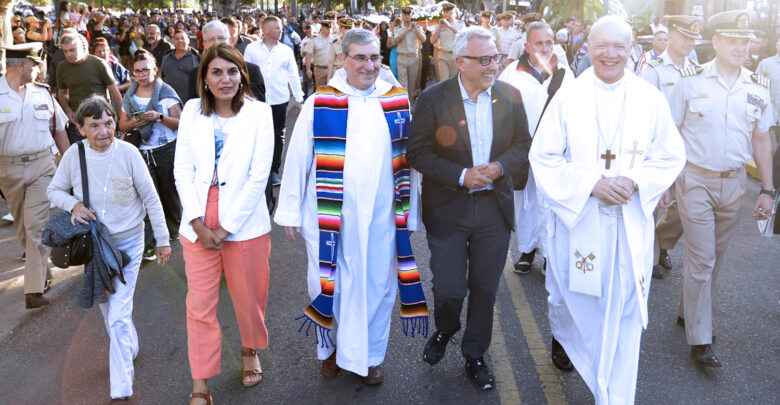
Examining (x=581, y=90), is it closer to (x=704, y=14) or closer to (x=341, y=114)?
(x=341, y=114)

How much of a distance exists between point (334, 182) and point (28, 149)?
9.53 feet

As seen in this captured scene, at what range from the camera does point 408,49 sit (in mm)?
14766

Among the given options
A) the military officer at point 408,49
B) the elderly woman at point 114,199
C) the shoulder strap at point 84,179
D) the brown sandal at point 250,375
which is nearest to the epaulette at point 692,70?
the brown sandal at point 250,375

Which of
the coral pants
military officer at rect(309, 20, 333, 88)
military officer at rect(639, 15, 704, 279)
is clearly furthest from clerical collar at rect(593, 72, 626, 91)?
military officer at rect(309, 20, 333, 88)

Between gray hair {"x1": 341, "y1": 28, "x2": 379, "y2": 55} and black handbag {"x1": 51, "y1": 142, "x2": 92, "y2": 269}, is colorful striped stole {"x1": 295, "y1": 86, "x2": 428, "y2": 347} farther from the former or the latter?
black handbag {"x1": 51, "y1": 142, "x2": 92, "y2": 269}

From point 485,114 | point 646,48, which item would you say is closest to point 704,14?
point 646,48

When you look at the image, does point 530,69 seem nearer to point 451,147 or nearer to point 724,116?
point 724,116

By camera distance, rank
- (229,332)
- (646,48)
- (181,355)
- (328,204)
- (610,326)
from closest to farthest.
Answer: (610,326)
(328,204)
(181,355)
(229,332)
(646,48)

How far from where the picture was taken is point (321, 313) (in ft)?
13.1

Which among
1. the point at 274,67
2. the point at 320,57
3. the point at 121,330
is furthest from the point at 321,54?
the point at 121,330

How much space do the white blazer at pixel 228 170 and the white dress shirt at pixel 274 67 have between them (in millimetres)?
5286

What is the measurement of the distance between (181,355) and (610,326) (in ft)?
9.13

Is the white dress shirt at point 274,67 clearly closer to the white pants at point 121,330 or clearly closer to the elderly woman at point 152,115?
the elderly woman at point 152,115

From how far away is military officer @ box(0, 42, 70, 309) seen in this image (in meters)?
5.23
